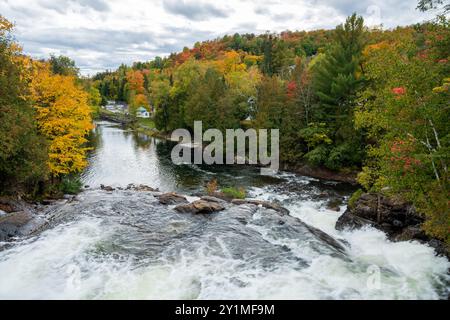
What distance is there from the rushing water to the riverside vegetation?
2.50 metres

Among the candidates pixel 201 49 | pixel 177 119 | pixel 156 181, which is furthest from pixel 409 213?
pixel 201 49

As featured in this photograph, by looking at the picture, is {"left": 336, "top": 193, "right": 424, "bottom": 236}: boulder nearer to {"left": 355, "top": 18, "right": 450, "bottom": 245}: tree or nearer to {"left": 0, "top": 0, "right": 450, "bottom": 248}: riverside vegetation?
{"left": 0, "top": 0, "right": 450, "bottom": 248}: riverside vegetation

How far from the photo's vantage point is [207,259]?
13.3m

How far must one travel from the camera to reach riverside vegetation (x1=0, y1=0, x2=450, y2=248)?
13758mm

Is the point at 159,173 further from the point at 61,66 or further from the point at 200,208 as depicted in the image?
the point at 61,66

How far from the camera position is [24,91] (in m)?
19.9

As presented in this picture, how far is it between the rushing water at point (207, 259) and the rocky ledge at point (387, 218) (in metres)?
0.62

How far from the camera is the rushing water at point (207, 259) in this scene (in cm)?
1093

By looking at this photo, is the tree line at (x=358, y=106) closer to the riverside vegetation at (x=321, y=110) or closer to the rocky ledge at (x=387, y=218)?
the riverside vegetation at (x=321, y=110)

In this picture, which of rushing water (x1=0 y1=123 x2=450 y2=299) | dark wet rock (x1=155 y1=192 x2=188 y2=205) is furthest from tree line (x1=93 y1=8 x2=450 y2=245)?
dark wet rock (x1=155 y1=192 x2=188 y2=205)

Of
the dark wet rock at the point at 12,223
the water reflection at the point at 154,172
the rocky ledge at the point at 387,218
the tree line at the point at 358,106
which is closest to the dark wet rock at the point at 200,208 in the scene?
the rocky ledge at the point at 387,218

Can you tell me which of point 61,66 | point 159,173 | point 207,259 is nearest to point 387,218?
point 207,259

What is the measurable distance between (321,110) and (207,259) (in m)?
27.7
